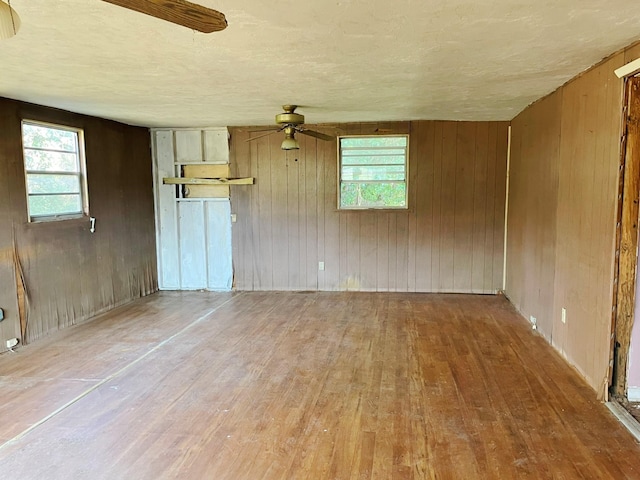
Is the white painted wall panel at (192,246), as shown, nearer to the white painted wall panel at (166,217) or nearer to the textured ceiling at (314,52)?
the white painted wall panel at (166,217)

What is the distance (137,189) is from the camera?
6074 millimetres

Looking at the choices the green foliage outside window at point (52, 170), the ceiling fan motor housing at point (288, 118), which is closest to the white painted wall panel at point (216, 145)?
the green foliage outside window at point (52, 170)

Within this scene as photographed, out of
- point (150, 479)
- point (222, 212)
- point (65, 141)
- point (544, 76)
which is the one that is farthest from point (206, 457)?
point (222, 212)

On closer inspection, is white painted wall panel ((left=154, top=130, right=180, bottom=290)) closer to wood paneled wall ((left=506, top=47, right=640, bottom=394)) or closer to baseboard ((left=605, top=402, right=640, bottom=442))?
wood paneled wall ((left=506, top=47, right=640, bottom=394))

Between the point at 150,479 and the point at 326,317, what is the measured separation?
3.01 metres

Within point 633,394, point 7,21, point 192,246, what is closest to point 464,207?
point 633,394

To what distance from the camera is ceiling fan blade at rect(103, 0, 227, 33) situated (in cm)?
142

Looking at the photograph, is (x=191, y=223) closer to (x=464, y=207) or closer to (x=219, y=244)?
(x=219, y=244)

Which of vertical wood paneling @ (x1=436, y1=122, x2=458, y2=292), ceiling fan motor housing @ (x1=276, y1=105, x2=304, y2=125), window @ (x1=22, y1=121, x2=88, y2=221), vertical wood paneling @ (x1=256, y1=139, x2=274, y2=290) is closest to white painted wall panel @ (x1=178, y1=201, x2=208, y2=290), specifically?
vertical wood paneling @ (x1=256, y1=139, x2=274, y2=290)

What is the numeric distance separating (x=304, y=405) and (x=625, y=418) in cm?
198

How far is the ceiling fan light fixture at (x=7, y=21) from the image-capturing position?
4.73 ft

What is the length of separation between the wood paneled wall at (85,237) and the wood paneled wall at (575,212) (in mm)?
4947

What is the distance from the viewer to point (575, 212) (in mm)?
Result: 3445

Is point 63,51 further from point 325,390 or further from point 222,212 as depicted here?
point 222,212
